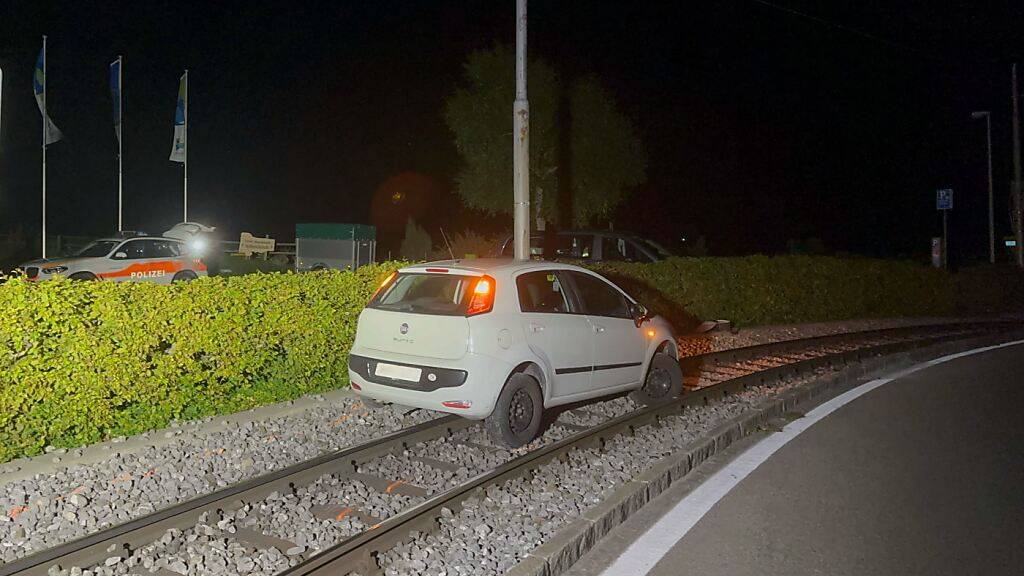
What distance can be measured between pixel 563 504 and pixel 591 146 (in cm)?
2228

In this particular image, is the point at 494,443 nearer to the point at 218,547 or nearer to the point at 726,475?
the point at 726,475

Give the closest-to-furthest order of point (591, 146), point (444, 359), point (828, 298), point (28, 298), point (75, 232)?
point (28, 298), point (444, 359), point (828, 298), point (591, 146), point (75, 232)

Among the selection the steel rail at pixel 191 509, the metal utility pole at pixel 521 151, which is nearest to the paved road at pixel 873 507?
the steel rail at pixel 191 509

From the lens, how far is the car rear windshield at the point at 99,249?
18641 mm

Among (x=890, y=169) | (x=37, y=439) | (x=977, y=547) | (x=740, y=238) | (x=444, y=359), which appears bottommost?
(x=977, y=547)

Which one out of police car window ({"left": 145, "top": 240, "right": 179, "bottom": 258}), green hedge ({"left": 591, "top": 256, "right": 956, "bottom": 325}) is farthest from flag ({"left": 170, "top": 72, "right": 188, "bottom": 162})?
green hedge ({"left": 591, "top": 256, "right": 956, "bottom": 325})

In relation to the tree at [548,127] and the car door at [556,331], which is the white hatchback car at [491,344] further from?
the tree at [548,127]

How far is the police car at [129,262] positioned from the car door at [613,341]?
465 inches

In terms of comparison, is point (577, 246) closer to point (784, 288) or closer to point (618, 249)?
point (618, 249)

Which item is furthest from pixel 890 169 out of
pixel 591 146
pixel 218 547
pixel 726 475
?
pixel 218 547

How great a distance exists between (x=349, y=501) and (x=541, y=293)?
9.92 ft

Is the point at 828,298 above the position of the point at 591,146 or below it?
below

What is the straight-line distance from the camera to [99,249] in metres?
18.9

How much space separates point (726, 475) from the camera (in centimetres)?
659
